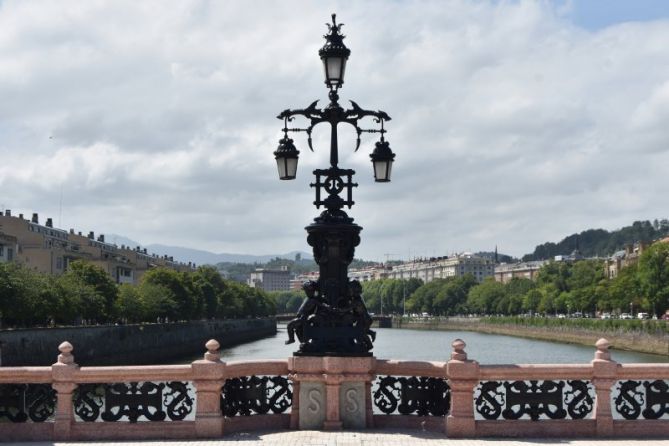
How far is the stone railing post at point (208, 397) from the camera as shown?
1480 centimetres

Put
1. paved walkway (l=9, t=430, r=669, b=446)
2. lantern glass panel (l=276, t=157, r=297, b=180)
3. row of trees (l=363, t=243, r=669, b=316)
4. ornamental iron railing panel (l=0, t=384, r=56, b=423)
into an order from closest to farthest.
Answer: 1. paved walkway (l=9, t=430, r=669, b=446)
2. ornamental iron railing panel (l=0, t=384, r=56, b=423)
3. lantern glass panel (l=276, t=157, r=297, b=180)
4. row of trees (l=363, t=243, r=669, b=316)

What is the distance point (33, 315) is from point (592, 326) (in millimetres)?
65959

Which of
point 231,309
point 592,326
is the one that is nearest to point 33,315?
point 592,326

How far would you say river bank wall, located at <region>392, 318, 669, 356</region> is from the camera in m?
85.9

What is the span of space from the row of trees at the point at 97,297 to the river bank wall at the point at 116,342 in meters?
2.22

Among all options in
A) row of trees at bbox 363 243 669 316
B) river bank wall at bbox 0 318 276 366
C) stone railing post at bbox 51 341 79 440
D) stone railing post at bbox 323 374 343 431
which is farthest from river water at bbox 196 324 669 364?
stone railing post at bbox 323 374 343 431

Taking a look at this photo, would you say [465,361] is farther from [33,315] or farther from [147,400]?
[33,315]

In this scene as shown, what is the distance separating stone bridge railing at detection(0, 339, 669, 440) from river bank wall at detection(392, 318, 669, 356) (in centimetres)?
7220

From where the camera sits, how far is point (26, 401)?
1534 cm

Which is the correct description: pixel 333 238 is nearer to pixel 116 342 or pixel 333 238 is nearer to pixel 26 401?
pixel 26 401

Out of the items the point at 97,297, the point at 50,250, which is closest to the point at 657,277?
the point at 97,297

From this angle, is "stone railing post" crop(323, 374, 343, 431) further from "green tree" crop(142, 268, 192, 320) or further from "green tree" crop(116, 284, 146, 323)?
"green tree" crop(142, 268, 192, 320)

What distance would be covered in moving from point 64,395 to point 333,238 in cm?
506

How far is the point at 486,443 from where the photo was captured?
46.8 ft
